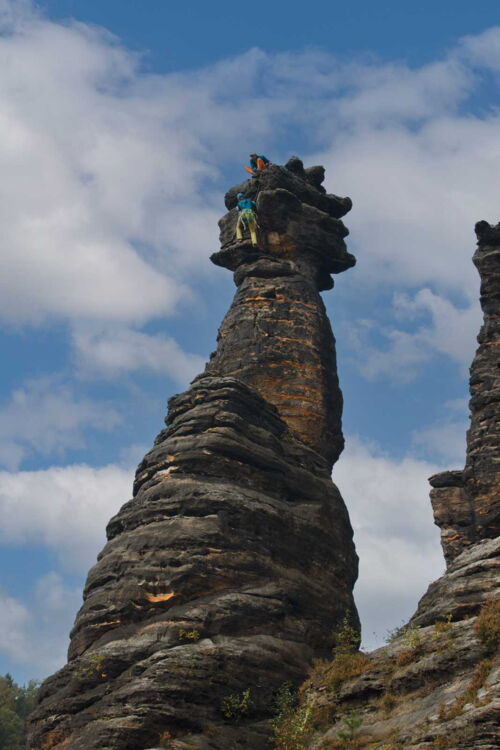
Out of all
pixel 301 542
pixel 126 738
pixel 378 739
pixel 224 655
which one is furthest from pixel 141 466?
pixel 378 739

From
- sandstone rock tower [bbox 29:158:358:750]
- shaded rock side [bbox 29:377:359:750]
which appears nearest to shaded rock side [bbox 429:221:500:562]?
sandstone rock tower [bbox 29:158:358:750]

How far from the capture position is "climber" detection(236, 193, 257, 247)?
53781mm

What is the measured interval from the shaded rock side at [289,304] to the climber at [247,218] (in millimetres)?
443

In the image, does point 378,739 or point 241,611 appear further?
point 241,611

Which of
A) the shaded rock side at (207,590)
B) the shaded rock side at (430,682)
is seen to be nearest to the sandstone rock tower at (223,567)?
the shaded rock side at (207,590)

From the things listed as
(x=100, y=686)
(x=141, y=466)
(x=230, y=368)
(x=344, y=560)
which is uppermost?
(x=230, y=368)

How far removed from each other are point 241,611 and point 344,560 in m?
7.35

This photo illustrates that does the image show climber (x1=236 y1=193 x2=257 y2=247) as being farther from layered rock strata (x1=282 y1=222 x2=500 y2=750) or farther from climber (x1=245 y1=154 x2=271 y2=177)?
layered rock strata (x1=282 y1=222 x2=500 y2=750)

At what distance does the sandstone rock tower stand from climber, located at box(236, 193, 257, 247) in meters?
6.16

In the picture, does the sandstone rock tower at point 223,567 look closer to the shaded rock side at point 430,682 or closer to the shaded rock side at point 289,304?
the shaded rock side at point 289,304

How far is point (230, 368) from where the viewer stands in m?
48.1

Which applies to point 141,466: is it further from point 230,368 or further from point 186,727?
point 186,727

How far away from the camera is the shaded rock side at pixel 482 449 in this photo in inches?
1796

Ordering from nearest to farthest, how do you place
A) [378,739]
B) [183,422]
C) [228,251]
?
[378,739], [183,422], [228,251]
